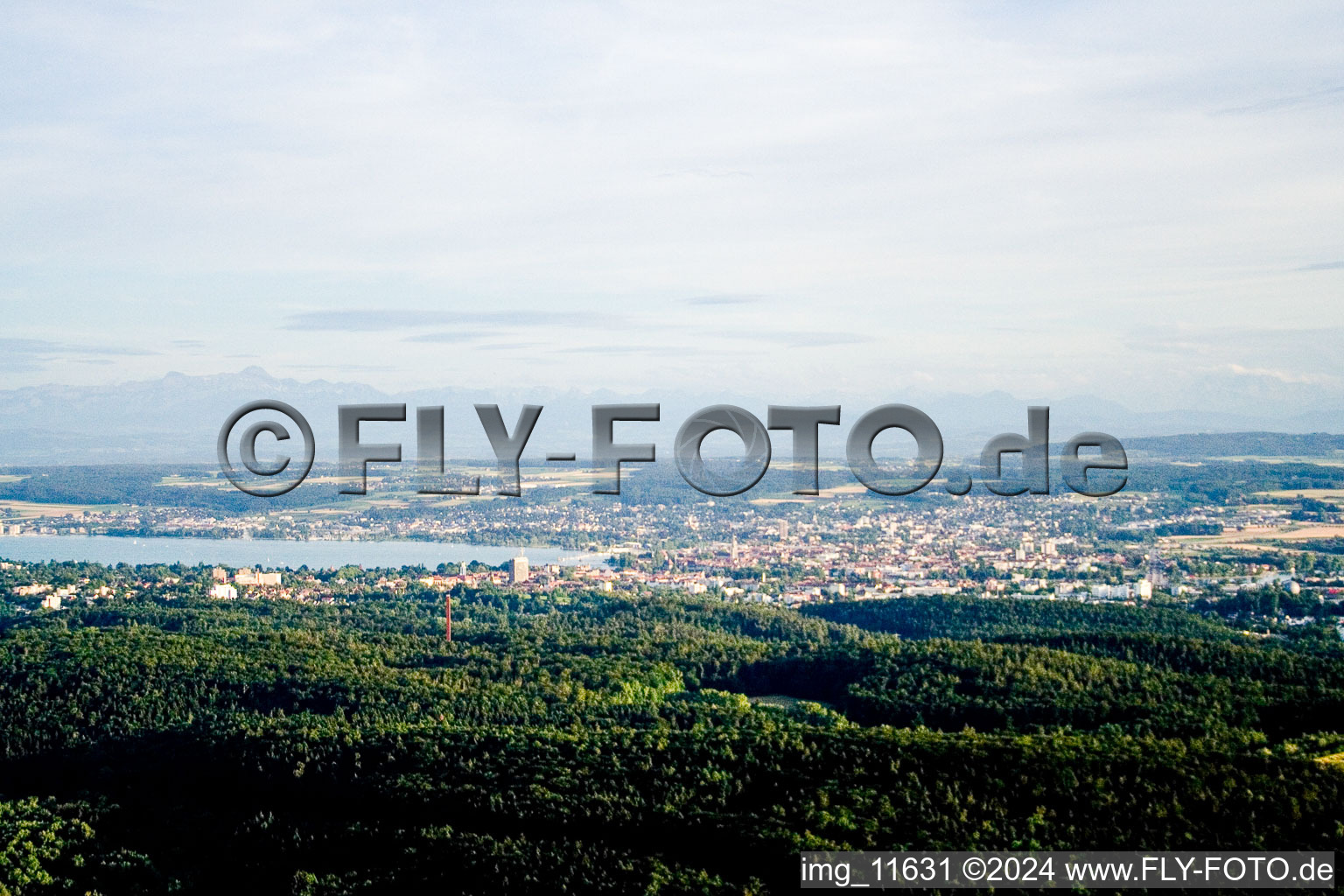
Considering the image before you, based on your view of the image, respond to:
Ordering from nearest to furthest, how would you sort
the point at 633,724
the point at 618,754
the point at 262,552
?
the point at 618,754
the point at 633,724
the point at 262,552

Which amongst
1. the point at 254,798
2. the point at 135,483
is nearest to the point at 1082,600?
the point at 254,798

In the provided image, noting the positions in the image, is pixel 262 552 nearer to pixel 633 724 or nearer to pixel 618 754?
pixel 633 724

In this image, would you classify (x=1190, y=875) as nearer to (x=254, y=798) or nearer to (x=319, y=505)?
(x=254, y=798)

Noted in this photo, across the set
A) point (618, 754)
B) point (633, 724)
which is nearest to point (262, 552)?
point (633, 724)

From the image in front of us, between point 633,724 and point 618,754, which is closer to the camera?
point 618,754

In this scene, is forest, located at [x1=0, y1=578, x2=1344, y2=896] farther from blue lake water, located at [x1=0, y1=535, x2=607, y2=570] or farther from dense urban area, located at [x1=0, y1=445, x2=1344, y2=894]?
blue lake water, located at [x1=0, y1=535, x2=607, y2=570]

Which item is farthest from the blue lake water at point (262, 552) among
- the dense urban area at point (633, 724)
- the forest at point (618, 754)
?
the forest at point (618, 754)
